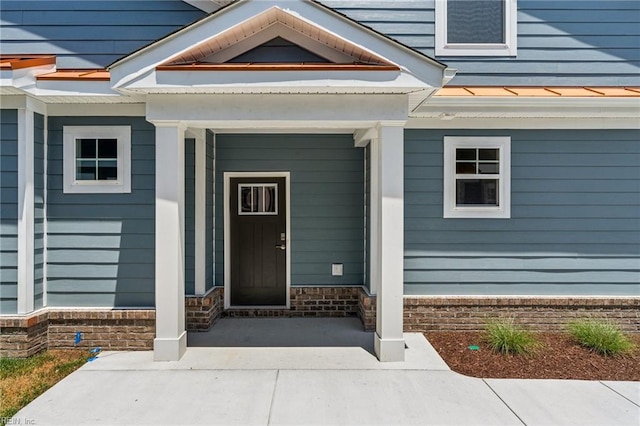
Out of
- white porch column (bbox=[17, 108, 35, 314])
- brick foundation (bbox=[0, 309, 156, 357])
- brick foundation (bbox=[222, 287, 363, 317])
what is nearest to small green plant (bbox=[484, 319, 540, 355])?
brick foundation (bbox=[222, 287, 363, 317])

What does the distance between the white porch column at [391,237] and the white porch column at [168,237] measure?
7.43ft

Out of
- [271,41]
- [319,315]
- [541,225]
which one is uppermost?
[271,41]

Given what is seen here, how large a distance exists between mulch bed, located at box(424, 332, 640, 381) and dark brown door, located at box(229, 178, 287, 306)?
2587mm

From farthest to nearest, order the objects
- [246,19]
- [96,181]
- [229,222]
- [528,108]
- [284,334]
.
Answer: [229,222] < [284,334] < [528,108] < [96,181] < [246,19]

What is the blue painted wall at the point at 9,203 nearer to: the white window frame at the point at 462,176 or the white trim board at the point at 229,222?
the white trim board at the point at 229,222

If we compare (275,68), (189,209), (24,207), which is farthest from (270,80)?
(24,207)

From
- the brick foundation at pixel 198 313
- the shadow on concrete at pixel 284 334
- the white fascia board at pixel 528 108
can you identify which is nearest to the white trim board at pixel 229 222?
the shadow on concrete at pixel 284 334

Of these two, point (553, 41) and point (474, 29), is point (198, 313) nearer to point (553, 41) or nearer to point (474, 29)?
point (474, 29)

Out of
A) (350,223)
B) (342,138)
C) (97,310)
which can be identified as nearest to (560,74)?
(342,138)

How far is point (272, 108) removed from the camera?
4602 mm

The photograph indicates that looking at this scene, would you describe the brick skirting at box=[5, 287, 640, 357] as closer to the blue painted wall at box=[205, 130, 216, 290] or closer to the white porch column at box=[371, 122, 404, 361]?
the blue painted wall at box=[205, 130, 216, 290]

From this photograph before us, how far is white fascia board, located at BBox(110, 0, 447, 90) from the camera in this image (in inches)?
171

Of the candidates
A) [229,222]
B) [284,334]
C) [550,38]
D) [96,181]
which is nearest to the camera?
[96,181]

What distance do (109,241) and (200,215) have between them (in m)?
1.17
